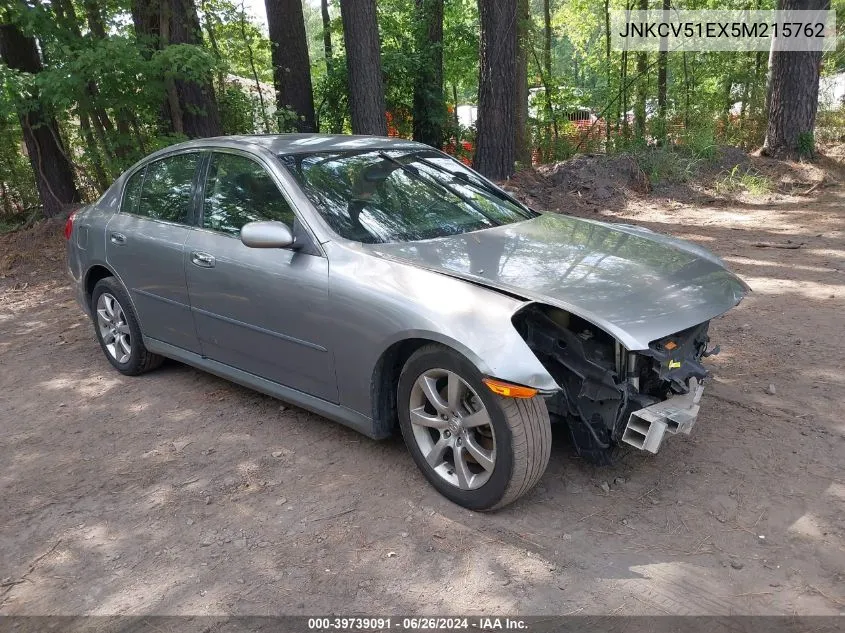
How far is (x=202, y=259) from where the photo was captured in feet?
13.8

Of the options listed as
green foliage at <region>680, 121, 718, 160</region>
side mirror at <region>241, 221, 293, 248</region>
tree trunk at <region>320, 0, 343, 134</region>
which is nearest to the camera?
side mirror at <region>241, 221, 293, 248</region>

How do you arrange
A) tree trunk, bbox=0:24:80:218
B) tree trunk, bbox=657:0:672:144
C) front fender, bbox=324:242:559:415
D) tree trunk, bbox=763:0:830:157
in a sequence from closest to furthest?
front fender, bbox=324:242:559:415 < tree trunk, bbox=0:24:80:218 < tree trunk, bbox=763:0:830:157 < tree trunk, bbox=657:0:672:144

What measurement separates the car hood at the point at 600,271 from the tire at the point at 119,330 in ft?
7.78

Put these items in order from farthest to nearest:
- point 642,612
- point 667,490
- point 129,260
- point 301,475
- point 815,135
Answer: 1. point 815,135
2. point 129,260
3. point 301,475
4. point 667,490
5. point 642,612

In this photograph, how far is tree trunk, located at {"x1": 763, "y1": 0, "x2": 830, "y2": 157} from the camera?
37.1 feet

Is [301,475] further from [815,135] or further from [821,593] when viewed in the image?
[815,135]

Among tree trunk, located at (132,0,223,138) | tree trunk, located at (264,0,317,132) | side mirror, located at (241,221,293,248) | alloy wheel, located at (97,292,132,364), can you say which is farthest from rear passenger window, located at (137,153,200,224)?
tree trunk, located at (264,0,317,132)

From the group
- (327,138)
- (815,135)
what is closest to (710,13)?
(815,135)

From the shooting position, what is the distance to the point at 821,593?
2650 mm

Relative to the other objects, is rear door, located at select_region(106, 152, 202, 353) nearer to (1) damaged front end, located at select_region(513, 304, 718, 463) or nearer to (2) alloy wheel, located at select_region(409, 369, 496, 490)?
(2) alloy wheel, located at select_region(409, 369, 496, 490)

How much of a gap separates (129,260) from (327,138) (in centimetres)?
163

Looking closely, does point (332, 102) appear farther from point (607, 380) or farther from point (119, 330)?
point (607, 380)

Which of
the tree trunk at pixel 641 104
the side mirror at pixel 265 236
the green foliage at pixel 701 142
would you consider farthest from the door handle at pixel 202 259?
the tree trunk at pixel 641 104

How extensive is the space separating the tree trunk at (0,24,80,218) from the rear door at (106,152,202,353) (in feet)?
18.5
